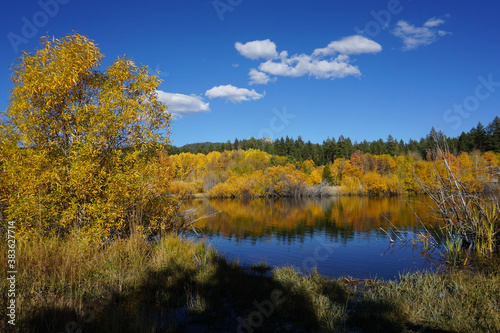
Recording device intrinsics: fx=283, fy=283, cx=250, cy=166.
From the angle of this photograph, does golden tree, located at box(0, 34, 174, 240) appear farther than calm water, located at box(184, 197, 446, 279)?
No

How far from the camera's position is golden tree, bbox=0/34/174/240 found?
795 cm

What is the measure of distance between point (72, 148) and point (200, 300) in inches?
236

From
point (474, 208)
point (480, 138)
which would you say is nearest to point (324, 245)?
point (474, 208)

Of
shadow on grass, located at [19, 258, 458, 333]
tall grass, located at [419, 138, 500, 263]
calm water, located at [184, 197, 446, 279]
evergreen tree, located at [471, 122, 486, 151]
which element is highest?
evergreen tree, located at [471, 122, 486, 151]

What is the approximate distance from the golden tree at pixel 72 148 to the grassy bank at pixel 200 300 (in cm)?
129

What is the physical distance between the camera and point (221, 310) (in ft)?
19.6

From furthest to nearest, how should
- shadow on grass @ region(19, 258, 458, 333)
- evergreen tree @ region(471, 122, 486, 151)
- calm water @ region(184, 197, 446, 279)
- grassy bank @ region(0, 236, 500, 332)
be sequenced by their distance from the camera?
evergreen tree @ region(471, 122, 486, 151)
calm water @ region(184, 197, 446, 279)
grassy bank @ region(0, 236, 500, 332)
shadow on grass @ region(19, 258, 458, 333)

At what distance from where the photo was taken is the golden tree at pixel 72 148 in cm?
795

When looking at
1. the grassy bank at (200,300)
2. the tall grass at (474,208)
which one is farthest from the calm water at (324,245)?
the grassy bank at (200,300)

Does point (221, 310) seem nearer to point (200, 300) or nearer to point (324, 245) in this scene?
point (200, 300)

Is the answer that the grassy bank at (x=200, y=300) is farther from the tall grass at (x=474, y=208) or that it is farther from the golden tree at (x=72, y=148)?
the tall grass at (x=474, y=208)

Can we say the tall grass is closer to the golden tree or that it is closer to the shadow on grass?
the shadow on grass

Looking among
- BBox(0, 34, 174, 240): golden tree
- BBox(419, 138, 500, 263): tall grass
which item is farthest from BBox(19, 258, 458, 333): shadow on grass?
BBox(419, 138, 500, 263): tall grass

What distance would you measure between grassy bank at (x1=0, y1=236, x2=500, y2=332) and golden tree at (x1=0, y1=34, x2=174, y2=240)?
1.29 m
